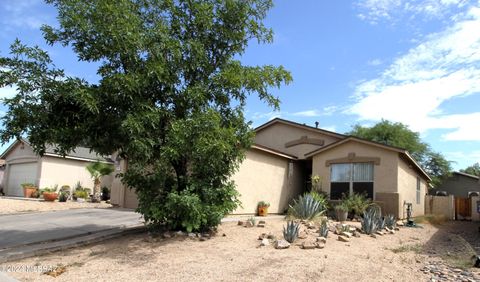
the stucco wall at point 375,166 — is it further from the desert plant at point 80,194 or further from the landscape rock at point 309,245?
the desert plant at point 80,194

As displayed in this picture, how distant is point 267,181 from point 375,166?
4906 millimetres

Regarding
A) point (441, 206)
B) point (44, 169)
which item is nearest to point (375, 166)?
point (441, 206)

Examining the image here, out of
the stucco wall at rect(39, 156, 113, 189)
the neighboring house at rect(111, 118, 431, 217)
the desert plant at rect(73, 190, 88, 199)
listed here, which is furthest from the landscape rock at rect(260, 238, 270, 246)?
the stucco wall at rect(39, 156, 113, 189)

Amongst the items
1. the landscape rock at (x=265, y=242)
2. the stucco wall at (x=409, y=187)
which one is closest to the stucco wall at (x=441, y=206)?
the stucco wall at (x=409, y=187)

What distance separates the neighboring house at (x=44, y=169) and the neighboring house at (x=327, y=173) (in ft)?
26.9

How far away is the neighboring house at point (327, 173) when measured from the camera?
16734mm

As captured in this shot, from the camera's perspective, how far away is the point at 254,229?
1129cm

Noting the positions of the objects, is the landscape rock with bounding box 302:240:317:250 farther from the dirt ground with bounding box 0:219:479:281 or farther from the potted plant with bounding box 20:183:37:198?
the potted plant with bounding box 20:183:37:198

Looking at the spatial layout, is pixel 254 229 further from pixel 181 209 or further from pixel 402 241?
pixel 402 241

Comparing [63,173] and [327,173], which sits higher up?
[327,173]

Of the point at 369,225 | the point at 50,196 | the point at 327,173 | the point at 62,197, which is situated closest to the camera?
the point at 369,225

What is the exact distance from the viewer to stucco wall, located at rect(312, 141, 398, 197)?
16719mm

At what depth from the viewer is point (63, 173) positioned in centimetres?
2686

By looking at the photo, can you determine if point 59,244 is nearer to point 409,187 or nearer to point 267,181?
point 267,181
